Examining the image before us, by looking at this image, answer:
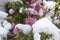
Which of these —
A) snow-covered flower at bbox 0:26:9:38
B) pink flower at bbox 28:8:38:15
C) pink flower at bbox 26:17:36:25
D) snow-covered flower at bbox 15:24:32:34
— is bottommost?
snow-covered flower at bbox 0:26:9:38

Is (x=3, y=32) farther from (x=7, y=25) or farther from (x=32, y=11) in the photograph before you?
(x=32, y=11)

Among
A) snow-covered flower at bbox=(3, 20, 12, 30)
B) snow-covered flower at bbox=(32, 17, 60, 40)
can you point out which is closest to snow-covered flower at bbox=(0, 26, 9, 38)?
snow-covered flower at bbox=(3, 20, 12, 30)

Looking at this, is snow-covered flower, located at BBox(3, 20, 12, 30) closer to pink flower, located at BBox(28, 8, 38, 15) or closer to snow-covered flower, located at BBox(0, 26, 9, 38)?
snow-covered flower, located at BBox(0, 26, 9, 38)

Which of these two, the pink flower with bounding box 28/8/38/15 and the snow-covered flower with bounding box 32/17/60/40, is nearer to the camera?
the snow-covered flower with bounding box 32/17/60/40

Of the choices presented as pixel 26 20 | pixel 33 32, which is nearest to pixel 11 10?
pixel 26 20

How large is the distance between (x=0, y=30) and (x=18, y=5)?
274 mm

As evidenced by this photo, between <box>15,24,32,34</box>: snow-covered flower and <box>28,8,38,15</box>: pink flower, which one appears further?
<box>28,8,38,15</box>: pink flower

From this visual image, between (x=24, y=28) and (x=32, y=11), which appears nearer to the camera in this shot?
(x=24, y=28)

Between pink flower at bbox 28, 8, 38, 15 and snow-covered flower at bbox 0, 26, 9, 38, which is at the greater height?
pink flower at bbox 28, 8, 38, 15

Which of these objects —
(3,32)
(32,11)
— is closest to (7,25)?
(3,32)

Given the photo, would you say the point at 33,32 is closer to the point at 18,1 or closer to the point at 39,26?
the point at 39,26

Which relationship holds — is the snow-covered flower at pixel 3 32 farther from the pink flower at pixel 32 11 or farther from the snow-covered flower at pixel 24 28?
the pink flower at pixel 32 11

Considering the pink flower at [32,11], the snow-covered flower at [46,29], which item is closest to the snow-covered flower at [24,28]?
the snow-covered flower at [46,29]

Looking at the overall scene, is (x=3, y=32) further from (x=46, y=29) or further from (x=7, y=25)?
(x=46, y=29)
